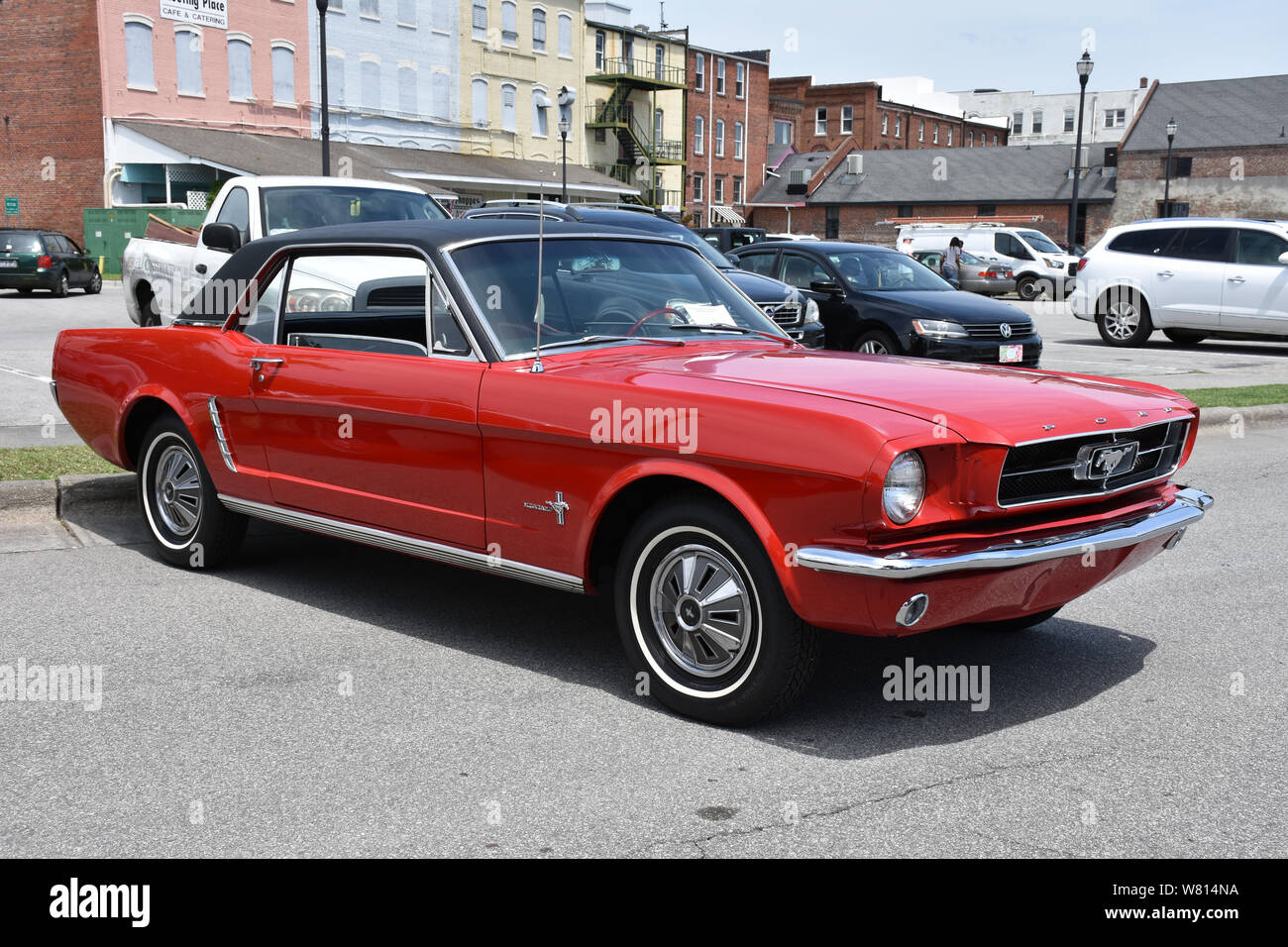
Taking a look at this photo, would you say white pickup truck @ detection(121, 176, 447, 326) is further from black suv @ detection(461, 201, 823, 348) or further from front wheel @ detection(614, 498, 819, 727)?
front wheel @ detection(614, 498, 819, 727)

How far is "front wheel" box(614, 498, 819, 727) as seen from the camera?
411cm

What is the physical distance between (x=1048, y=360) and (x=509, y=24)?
3634cm

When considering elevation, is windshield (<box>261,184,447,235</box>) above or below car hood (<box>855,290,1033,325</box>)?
above

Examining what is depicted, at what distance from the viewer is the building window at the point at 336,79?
41938 mm

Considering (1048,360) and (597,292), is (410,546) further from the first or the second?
(1048,360)

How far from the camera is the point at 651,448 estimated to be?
4.31m

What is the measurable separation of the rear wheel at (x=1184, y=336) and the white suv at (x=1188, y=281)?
0.7 inches

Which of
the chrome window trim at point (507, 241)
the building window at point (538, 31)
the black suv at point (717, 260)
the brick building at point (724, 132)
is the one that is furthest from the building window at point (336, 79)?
the chrome window trim at point (507, 241)

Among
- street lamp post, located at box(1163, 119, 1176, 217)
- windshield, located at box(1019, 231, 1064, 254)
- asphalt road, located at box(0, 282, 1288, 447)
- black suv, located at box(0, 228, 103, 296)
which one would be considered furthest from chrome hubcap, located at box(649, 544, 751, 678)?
street lamp post, located at box(1163, 119, 1176, 217)

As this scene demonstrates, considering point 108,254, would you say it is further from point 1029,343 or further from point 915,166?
point 915,166

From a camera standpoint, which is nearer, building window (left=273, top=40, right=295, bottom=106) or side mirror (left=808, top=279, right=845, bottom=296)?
side mirror (left=808, top=279, right=845, bottom=296)

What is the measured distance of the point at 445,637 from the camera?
5340mm

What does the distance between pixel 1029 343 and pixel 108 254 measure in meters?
29.7

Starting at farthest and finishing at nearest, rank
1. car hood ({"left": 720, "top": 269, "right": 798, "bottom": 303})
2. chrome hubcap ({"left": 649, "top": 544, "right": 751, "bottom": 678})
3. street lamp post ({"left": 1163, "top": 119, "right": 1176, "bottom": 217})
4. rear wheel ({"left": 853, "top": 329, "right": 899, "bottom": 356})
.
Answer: street lamp post ({"left": 1163, "top": 119, "right": 1176, "bottom": 217}) → rear wheel ({"left": 853, "top": 329, "right": 899, "bottom": 356}) → car hood ({"left": 720, "top": 269, "right": 798, "bottom": 303}) → chrome hubcap ({"left": 649, "top": 544, "right": 751, "bottom": 678})
